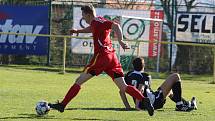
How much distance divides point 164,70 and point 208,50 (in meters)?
2.04

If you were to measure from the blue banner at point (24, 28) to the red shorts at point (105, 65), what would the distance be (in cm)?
1807

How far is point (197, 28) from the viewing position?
2634 cm

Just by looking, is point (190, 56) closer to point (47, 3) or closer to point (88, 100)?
point (47, 3)

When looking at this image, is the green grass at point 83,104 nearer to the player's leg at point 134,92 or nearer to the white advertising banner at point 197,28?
the player's leg at point 134,92

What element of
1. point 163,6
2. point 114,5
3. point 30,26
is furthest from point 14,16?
point 163,6

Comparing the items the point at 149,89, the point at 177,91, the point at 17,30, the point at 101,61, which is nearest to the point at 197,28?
the point at 17,30

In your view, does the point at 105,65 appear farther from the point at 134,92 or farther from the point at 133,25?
the point at 133,25

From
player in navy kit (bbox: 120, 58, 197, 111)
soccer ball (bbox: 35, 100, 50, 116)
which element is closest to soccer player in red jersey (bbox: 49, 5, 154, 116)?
soccer ball (bbox: 35, 100, 50, 116)

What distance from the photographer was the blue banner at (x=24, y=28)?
28.0 meters

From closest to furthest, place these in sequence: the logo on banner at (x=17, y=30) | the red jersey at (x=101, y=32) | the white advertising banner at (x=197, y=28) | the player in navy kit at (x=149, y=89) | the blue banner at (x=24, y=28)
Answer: the red jersey at (x=101, y=32)
the player in navy kit at (x=149, y=89)
the white advertising banner at (x=197, y=28)
the blue banner at (x=24, y=28)
the logo on banner at (x=17, y=30)

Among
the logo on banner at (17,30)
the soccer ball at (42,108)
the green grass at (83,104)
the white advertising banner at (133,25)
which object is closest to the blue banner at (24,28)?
the logo on banner at (17,30)

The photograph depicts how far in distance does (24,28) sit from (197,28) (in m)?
7.81

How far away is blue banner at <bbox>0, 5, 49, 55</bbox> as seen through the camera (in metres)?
28.0

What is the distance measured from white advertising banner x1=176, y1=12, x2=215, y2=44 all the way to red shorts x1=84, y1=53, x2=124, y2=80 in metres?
16.6
